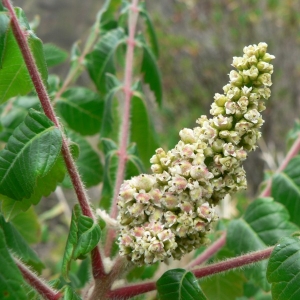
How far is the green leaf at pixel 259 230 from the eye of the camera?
4.26 feet

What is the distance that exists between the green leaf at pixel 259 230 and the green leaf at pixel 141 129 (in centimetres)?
47

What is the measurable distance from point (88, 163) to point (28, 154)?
680 mm

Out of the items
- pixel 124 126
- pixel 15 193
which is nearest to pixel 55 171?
pixel 15 193

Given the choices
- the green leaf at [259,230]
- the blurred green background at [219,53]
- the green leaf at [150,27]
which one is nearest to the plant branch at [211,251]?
the green leaf at [259,230]

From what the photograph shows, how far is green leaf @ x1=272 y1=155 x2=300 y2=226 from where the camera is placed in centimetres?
146

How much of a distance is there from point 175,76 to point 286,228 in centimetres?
517

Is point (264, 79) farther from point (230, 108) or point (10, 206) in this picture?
point (10, 206)

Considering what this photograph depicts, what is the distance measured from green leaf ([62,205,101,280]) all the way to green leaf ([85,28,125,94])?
856 mm

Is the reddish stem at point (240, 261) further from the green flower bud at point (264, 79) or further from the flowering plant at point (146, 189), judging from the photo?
the green flower bud at point (264, 79)

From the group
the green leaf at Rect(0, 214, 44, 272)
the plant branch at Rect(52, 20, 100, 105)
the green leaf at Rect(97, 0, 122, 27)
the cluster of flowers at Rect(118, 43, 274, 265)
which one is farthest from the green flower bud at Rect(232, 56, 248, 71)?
the green leaf at Rect(97, 0, 122, 27)

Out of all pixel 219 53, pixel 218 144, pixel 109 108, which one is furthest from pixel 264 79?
pixel 219 53

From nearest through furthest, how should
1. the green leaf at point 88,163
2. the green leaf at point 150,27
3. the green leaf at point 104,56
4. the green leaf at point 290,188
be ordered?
the green leaf at point 290,188, the green leaf at point 88,163, the green leaf at point 104,56, the green leaf at point 150,27

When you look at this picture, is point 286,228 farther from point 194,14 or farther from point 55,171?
point 194,14

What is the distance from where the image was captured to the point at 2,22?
96 centimetres
